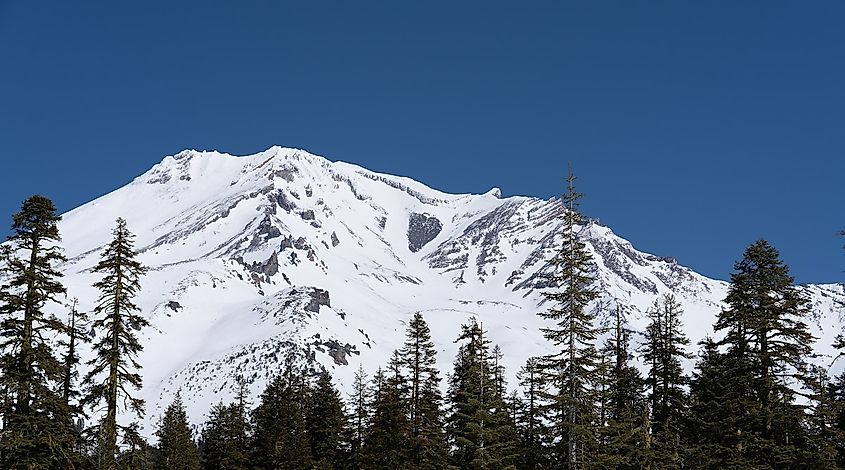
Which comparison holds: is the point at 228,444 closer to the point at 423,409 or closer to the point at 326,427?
the point at 326,427

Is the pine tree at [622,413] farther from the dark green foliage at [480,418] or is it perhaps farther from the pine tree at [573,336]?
the dark green foliage at [480,418]

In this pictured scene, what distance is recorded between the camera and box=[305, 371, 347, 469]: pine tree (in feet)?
205

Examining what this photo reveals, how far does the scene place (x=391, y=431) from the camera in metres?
50.3

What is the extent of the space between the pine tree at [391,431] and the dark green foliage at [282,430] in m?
7.37

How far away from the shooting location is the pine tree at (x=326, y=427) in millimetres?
62469

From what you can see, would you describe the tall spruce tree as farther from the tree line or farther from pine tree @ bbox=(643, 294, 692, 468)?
pine tree @ bbox=(643, 294, 692, 468)

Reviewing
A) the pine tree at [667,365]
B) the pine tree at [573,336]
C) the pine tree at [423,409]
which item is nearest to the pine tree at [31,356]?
the pine tree at [573,336]

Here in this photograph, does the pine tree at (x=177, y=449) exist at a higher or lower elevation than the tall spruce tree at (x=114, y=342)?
lower

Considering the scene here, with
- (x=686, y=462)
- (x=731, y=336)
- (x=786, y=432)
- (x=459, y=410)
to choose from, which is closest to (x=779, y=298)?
(x=731, y=336)

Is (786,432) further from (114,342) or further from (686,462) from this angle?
(114,342)

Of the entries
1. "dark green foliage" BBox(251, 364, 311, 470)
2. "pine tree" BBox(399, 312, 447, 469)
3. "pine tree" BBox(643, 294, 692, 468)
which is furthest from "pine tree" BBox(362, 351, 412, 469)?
"pine tree" BBox(643, 294, 692, 468)

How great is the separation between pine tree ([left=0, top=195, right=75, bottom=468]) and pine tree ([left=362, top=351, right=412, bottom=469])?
79.3ft

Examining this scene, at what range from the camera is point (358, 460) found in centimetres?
5672

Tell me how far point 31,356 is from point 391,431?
87.3ft
